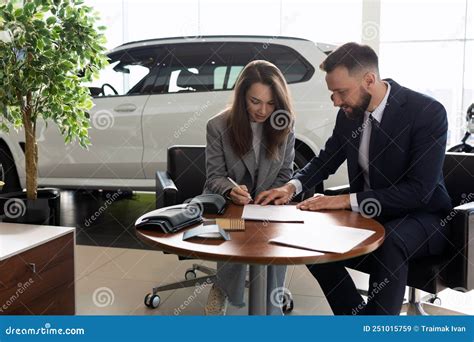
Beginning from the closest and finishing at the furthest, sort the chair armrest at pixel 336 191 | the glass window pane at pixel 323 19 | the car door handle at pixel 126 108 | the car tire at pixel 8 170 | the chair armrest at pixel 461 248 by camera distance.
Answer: the chair armrest at pixel 461 248
the chair armrest at pixel 336 191
the car door handle at pixel 126 108
the car tire at pixel 8 170
the glass window pane at pixel 323 19

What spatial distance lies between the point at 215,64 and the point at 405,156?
2062 millimetres

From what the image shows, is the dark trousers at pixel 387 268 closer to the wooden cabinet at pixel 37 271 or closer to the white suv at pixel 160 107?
the wooden cabinet at pixel 37 271

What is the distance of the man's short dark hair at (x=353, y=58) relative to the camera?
1651 mm

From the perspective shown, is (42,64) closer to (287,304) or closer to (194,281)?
(194,281)

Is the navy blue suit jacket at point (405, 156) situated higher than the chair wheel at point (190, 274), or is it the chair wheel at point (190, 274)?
the navy blue suit jacket at point (405, 156)

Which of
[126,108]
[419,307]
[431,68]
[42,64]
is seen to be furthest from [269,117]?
[431,68]

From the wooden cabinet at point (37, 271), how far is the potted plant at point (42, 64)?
289 mm

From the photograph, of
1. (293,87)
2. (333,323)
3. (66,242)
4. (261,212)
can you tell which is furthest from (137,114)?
(333,323)

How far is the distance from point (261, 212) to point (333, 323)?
429 mm

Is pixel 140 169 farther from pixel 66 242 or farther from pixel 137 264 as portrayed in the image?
pixel 66 242

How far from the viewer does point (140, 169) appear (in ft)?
11.6

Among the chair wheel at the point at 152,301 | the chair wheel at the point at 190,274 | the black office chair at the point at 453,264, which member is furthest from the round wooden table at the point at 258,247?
the chair wheel at the point at 190,274

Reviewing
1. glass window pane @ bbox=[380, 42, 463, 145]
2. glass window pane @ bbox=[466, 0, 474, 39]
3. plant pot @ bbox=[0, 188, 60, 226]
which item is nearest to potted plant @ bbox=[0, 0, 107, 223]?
plant pot @ bbox=[0, 188, 60, 226]

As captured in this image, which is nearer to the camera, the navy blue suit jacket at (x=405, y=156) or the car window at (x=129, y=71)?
the navy blue suit jacket at (x=405, y=156)
